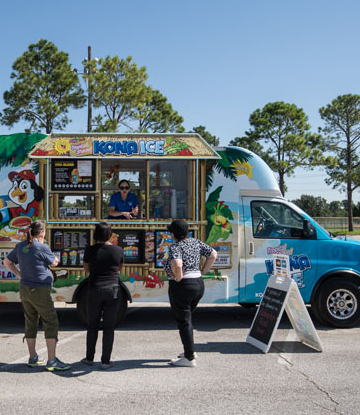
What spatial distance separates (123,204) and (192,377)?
3364 millimetres

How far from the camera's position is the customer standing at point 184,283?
5586mm

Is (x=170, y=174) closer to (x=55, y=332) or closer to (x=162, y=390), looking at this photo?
(x=55, y=332)

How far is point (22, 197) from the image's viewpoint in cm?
767

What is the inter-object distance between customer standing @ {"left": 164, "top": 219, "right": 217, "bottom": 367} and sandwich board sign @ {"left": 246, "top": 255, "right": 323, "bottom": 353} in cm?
122

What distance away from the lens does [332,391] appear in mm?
4828

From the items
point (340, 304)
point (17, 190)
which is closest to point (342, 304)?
point (340, 304)

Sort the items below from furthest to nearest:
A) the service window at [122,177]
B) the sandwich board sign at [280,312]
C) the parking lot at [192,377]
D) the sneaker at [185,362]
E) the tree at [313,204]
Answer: the tree at [313,204], the service window at [122,177], the sandwich board sign at [280,312], the sneaker at [185,362], the parking lot at [192,377]

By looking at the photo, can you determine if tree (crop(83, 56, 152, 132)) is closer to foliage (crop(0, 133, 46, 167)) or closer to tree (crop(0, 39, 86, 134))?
tree (crop(0, 39, 86, 134))

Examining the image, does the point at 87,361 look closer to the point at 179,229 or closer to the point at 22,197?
the point at 179,229

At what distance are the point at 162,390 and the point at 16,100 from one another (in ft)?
65.4

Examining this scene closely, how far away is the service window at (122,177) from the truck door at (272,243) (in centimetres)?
170

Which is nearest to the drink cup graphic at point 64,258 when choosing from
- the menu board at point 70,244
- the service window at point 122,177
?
the menu board at point 70,244

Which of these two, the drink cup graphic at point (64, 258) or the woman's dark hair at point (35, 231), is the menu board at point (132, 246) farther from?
the woman's dark hair at point (35, 231)

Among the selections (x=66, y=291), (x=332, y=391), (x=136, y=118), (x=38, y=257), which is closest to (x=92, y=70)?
(x=136, y=118)
